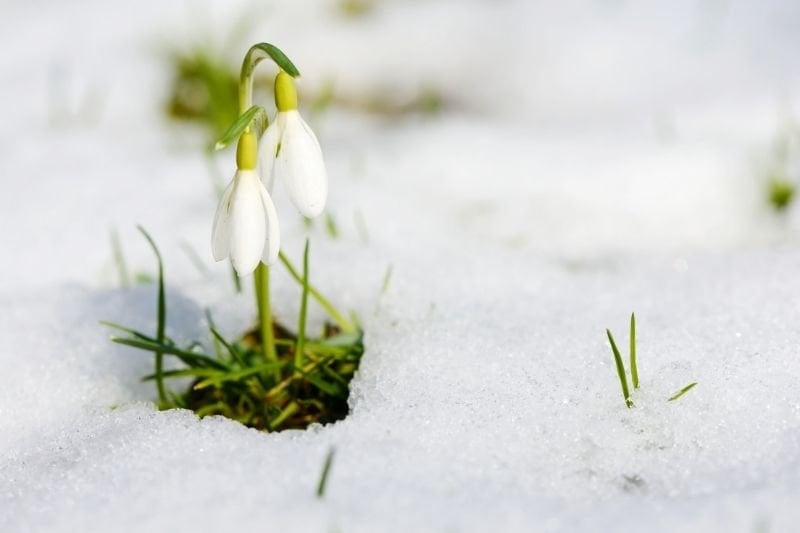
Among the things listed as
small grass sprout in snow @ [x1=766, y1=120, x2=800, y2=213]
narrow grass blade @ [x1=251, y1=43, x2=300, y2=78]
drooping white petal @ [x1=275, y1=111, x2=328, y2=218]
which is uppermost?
narrow grass blade @ [x1=251, y1=43, x2=300, y2=78]

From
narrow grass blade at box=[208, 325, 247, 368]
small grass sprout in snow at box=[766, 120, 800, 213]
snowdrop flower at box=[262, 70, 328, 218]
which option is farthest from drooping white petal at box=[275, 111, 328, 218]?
small grass sprout in snow at box=[766, 120, 800, 213]

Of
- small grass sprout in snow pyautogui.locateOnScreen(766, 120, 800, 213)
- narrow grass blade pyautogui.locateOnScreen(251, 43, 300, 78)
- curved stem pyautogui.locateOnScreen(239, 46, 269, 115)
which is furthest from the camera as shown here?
small grass sprout in snow pyautogui.locateOnScreen(766, 120, 800, 213)

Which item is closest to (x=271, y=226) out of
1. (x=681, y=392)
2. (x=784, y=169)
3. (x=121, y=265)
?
(x=681, y=392)

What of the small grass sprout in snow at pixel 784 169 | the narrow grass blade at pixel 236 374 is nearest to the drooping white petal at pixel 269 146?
the narrow grass blade at pixel 236 374

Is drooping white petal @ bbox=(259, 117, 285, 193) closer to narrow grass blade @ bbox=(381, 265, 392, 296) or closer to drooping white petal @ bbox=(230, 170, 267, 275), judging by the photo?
drooping white petal @ bbox=(230, 170, 267, 275)

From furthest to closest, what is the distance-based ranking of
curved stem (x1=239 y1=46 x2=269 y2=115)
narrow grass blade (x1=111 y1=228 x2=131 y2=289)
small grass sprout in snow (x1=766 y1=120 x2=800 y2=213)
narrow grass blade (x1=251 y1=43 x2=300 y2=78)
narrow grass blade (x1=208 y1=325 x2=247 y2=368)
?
small grass sprout in snow (x1=766 y1=120 x2=800 y2=213) → narrow grass blade (x1=111 y1=228 x2=131 y2=289) → narrow grass blade (x1=208 y1=325 x2=247 y2=368) → curved stem (x1=239 y1=46 x2=269 y2=115) → narrow grass blade (x1=251 y1=43 x2=300 y2=78)

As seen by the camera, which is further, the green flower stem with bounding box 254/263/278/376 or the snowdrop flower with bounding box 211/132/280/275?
the green flower stem with bounding box 254/263/278/376

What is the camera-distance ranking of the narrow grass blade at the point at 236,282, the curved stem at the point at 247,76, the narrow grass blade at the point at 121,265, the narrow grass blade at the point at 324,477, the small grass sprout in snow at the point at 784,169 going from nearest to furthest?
the narrow grass blade at the point at 324,477 < the curved stem at the point at 247,76 < the narrow grass blade at the point at 236,282 < the narrow grass blade at the point at 121,265 < the small grass sprout in snow at the point at 784,169

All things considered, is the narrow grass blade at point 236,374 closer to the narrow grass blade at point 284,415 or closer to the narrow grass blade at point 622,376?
the narrow grass blade at point 284,415
